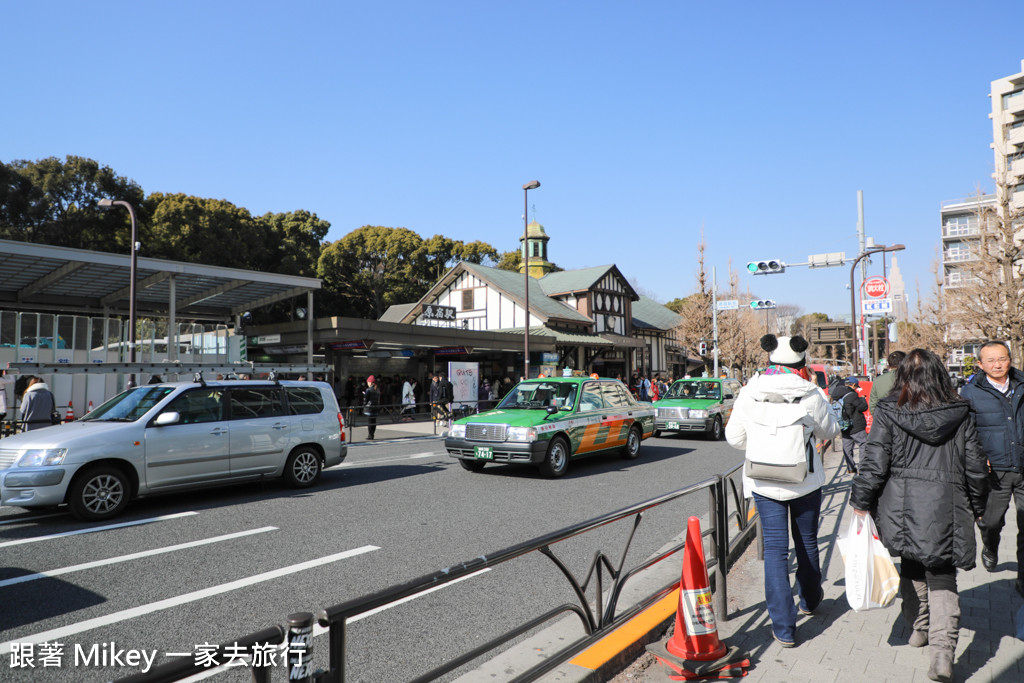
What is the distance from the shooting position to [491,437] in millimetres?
10695

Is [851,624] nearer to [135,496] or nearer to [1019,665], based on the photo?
[1019,665]

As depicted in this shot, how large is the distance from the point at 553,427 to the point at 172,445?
5722 mm

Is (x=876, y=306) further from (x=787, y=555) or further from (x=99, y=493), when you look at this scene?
(x=99, y=493)

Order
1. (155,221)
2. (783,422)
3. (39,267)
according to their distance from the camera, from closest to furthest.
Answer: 1. (783,422)
2. (39,267)
3. (155,221)

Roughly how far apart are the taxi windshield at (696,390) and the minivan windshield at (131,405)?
13.6m

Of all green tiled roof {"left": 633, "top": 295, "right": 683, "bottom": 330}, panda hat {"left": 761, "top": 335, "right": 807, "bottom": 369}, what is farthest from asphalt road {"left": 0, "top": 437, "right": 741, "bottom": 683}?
green tiled roof {"left": 633, "top": 295, "right": 683, "bottom": 330}

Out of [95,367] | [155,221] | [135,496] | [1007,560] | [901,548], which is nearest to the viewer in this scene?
[901,548]

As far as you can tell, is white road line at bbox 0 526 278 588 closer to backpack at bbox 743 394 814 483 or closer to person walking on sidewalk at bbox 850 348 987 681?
backpack at bbox 743 394 814 483

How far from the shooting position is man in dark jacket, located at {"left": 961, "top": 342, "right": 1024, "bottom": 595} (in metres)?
4.59

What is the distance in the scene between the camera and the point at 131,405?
8680 millimetres

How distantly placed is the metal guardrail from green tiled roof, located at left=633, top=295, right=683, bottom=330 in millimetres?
42651

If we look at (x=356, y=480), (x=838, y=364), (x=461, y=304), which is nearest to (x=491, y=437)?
(x=356, y=480)

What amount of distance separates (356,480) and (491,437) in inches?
92.8

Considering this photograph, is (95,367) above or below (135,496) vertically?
above
